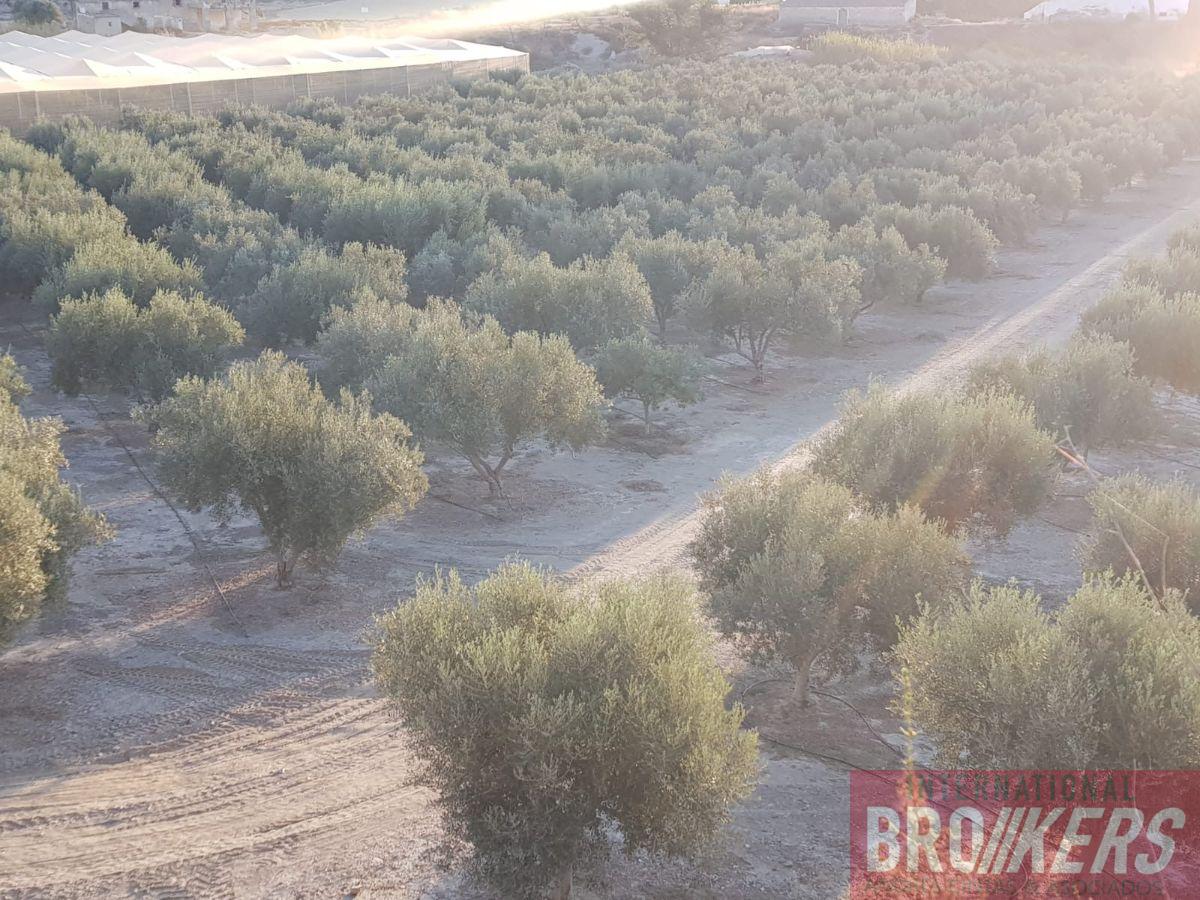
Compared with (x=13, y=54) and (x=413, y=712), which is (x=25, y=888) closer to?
(x=413, y=712)

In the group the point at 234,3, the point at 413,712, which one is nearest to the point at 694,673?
the point at 413,712

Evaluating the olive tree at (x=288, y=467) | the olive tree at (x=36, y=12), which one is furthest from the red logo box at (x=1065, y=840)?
the olive tree at (x=36, y=12)

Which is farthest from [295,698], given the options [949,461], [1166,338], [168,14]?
[168,14]

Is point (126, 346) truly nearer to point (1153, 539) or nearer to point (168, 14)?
point (1153, 539)

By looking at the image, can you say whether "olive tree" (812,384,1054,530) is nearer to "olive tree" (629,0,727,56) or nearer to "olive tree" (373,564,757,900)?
"olive tree" (373,564,757,900)

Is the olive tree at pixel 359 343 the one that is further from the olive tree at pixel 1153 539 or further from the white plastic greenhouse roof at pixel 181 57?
the white plastic greenhouse roof at pixel 181 57
